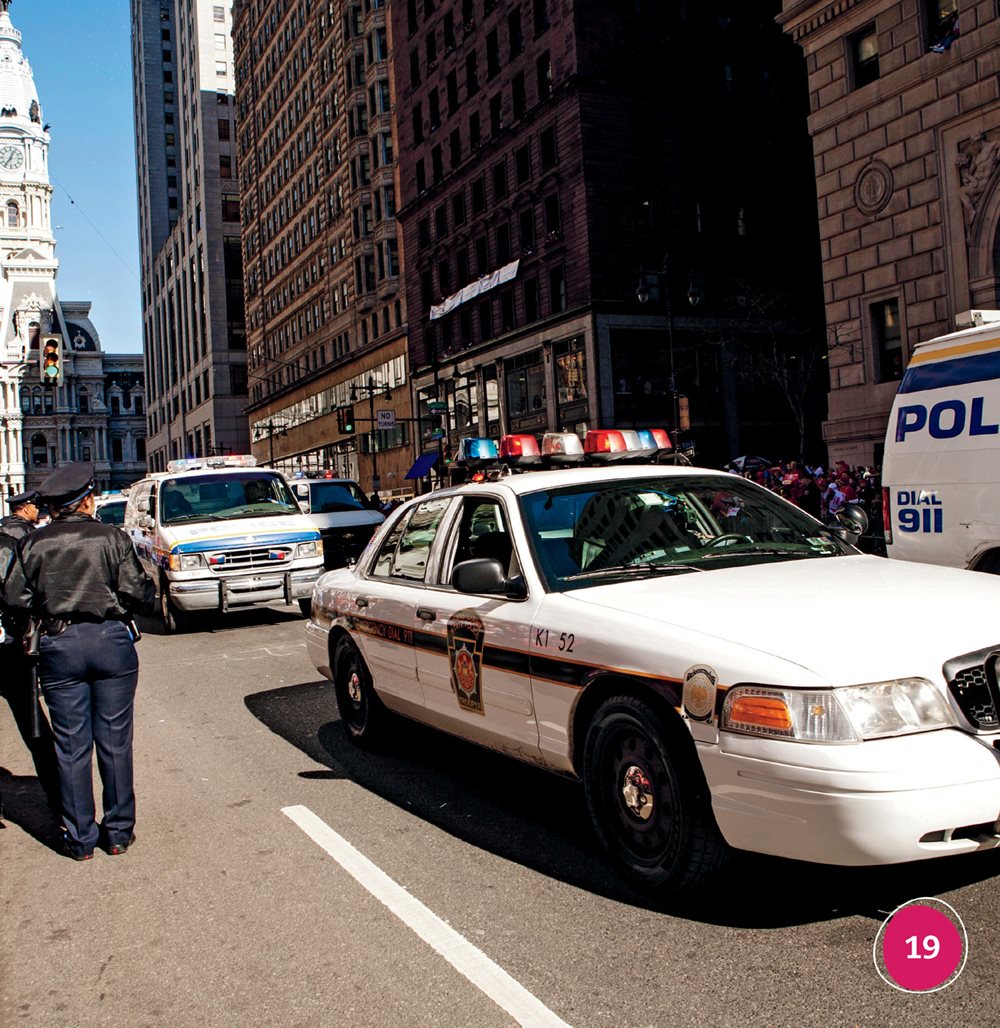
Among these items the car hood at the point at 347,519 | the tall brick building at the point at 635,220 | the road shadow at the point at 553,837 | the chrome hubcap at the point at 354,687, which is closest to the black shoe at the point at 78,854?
the road shadow at the point at 553,837

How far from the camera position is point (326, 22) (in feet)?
219

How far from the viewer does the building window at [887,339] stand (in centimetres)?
2577

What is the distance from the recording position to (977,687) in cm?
355

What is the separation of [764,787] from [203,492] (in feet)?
40.8

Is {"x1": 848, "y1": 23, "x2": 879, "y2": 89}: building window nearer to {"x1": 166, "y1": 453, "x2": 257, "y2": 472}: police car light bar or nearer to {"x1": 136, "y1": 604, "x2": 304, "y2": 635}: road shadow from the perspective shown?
{"x1": 166, "y1": 453, "x2": 257, "y2": 472}: police car light bar

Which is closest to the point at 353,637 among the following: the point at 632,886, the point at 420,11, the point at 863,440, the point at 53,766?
the point at 53,766

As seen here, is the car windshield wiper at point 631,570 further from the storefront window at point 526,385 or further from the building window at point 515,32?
the building window at point 515,32

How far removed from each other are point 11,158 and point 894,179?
15651 cm

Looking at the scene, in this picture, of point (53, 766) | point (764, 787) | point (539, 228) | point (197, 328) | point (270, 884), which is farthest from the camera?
point (197, 328)

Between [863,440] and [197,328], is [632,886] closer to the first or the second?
[863,440]

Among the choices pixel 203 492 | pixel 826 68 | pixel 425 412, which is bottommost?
pixel 203 492

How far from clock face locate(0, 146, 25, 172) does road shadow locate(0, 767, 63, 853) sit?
168m

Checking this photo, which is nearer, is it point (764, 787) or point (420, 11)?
point (764, 787)

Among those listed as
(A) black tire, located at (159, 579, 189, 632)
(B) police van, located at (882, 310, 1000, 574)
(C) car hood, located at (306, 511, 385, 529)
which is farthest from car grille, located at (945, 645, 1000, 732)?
(C) car hood, located at (306, 511, 385, 529)
